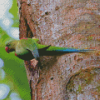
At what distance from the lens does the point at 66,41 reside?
4.10 feet

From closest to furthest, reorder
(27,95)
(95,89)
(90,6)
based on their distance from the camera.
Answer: (95,89) < (90,6) < (27,95)

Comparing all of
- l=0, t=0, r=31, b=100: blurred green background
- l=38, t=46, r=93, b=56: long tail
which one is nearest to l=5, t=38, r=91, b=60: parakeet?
l=38, t=46, r=93, b=56: long tail

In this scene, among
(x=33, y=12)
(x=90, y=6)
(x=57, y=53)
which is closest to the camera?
(x=57, y=53)

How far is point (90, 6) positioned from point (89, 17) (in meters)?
0.14

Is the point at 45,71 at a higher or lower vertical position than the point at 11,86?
higher

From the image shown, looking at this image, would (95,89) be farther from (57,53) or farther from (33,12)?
(33,12)

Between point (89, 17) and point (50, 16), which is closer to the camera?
point (89, 17)

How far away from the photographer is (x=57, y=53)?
1212 millimetres

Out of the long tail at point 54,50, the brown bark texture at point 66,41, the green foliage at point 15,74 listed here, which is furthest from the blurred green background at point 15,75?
the long tail at point 54,50

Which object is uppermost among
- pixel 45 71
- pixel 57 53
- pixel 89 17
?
pixel 89 17

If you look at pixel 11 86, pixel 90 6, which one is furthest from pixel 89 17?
pixel 11 86

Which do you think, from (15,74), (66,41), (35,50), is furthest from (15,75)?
(66,41)

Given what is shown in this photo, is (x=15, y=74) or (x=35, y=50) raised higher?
(x=35, y=50)

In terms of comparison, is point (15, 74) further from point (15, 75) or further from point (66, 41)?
point (66, 41)
